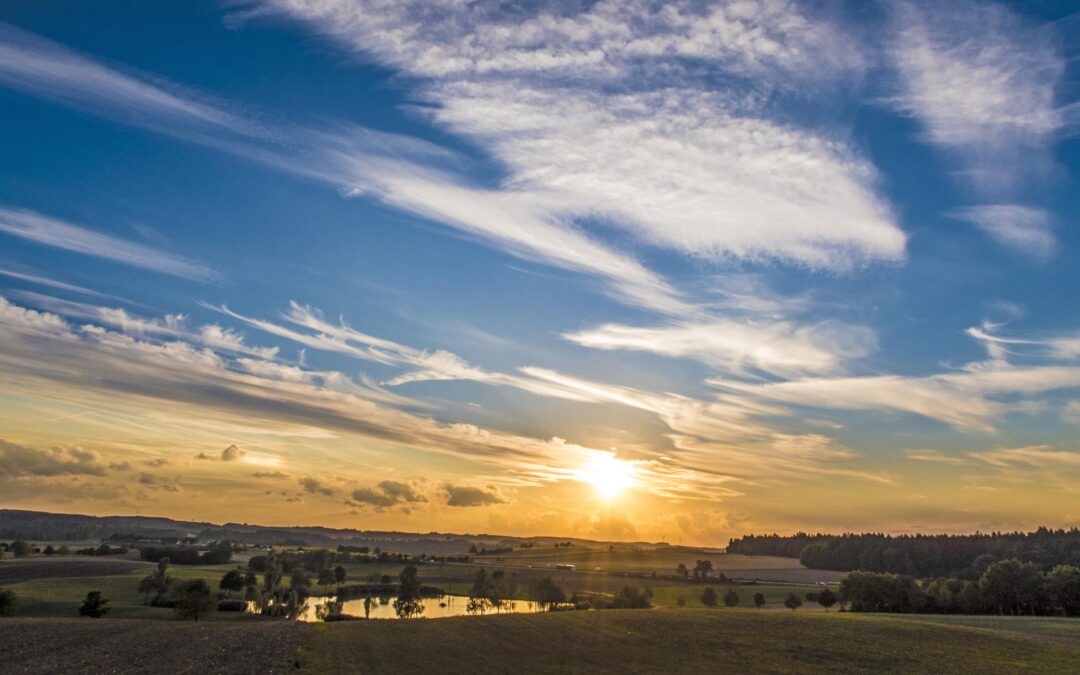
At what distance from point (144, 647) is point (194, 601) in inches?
1951

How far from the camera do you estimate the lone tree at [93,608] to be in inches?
4168

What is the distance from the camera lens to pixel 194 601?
110 m

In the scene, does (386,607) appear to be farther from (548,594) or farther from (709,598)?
(709,598)

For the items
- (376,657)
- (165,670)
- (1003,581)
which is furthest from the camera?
(1003,581)

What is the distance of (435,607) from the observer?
18375cm

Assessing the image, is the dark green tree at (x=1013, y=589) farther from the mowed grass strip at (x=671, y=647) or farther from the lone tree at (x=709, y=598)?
the mowed grass strip at (x=671, y=647)

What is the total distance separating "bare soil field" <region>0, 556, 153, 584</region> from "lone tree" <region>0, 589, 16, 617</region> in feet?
160

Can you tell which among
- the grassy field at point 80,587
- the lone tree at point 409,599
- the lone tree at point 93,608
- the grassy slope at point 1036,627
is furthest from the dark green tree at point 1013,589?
the lone tree at point 93,608

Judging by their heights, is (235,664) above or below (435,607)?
above

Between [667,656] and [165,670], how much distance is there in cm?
4238

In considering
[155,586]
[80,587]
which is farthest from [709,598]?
[80,587]

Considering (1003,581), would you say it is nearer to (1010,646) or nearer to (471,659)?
(1010,646)

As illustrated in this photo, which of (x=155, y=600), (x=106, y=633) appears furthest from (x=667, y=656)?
(x=155, y=600)

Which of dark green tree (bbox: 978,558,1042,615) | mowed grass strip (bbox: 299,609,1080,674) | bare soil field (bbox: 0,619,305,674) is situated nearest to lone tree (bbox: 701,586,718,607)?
dark green tree (bbox: 978,558,1042,615)
